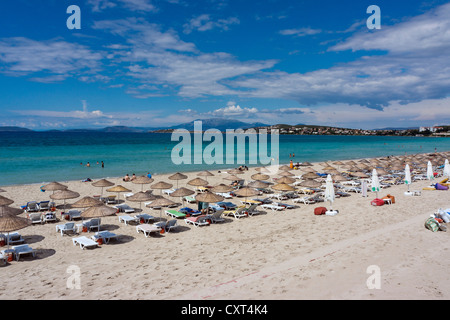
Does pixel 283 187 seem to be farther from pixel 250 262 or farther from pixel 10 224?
pixel 10 224

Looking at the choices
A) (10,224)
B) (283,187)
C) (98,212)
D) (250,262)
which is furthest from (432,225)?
(10,224)

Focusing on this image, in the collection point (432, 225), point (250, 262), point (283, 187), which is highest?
point (283, 187)

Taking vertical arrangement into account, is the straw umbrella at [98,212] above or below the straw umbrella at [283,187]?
below

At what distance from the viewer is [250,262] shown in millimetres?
8734

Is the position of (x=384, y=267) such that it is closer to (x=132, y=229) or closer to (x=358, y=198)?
(x=132, y=229)

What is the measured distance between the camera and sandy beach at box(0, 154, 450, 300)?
22.8ft

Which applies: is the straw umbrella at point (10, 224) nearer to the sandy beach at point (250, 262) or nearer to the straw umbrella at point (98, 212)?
the sandy beach at point (250, 262)

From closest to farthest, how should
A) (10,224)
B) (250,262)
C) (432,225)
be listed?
(250,262) < (10,224) < (432,225)

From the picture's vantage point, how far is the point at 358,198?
1833 cm

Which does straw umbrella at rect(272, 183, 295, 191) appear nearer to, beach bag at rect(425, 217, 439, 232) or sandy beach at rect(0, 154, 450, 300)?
sandy beach at rect(0, 154, 450, 300)

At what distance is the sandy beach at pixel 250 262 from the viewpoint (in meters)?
6.95

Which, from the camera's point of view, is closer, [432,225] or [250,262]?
[250,262]

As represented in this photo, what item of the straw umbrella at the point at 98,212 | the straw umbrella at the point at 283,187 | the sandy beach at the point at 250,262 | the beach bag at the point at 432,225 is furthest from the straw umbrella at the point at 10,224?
the beach bag at the point at 432,225

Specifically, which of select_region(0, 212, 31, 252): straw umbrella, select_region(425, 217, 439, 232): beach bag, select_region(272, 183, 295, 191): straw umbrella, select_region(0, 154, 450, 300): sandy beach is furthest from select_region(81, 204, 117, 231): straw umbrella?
select_region(425, 217, 439, 232): beach bag
